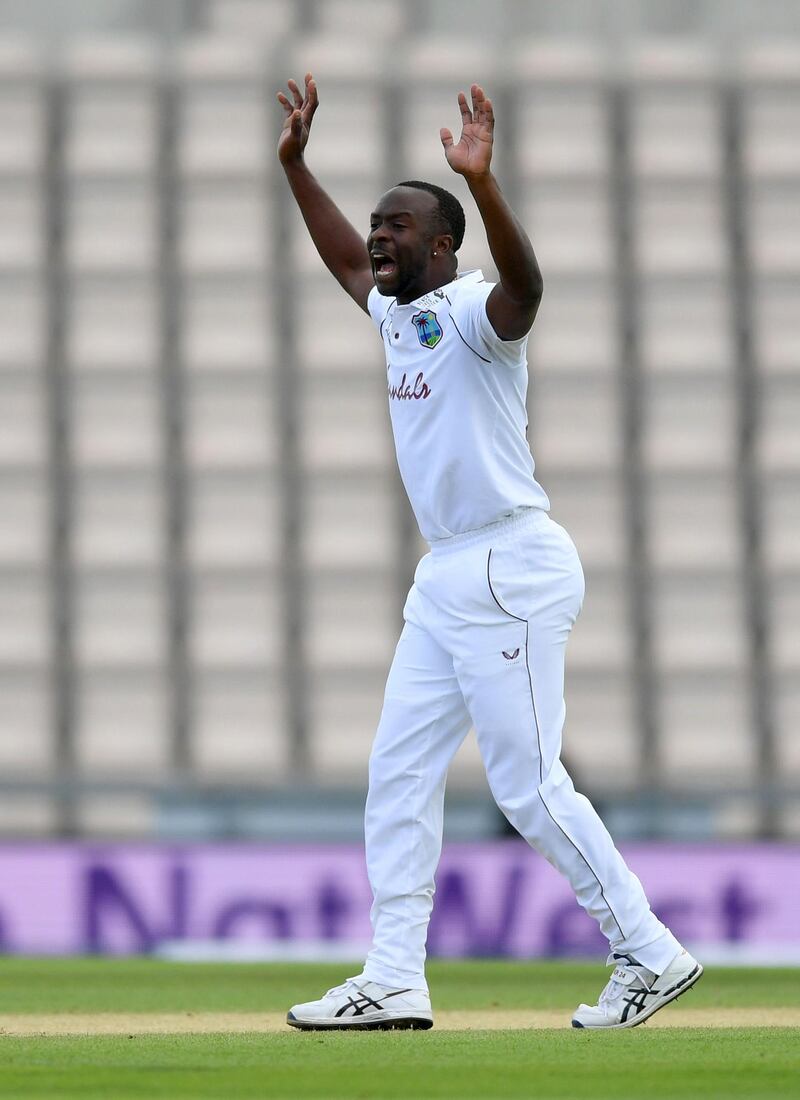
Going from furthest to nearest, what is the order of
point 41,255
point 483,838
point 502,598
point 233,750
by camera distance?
point 41,255, point 233,750, point 483,838, point 502,598

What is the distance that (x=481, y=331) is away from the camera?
4.34 metres

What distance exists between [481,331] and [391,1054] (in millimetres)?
1558

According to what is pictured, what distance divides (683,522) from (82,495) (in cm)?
427

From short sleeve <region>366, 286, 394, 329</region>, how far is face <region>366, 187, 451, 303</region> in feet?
0.43

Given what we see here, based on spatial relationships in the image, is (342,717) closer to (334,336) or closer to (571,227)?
(334,336)

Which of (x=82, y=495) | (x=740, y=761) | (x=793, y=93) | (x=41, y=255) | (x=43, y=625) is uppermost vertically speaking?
(x=793, y=93)

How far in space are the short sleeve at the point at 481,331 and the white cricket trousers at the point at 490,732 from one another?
14.1 inches

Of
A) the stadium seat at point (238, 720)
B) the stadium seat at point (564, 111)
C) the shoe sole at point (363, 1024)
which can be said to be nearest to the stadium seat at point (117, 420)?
the stadium seat at point (238, 720)

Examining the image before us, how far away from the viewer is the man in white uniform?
4336 millimetres

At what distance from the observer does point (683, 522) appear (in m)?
14.1

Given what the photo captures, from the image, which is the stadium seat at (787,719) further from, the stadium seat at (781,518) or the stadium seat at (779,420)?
the stadium seat at (779,420)

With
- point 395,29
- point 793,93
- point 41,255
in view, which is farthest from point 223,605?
point 793,93

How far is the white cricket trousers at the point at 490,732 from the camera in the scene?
171 inches

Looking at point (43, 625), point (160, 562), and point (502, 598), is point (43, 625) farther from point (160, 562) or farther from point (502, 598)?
point (502, 598)
